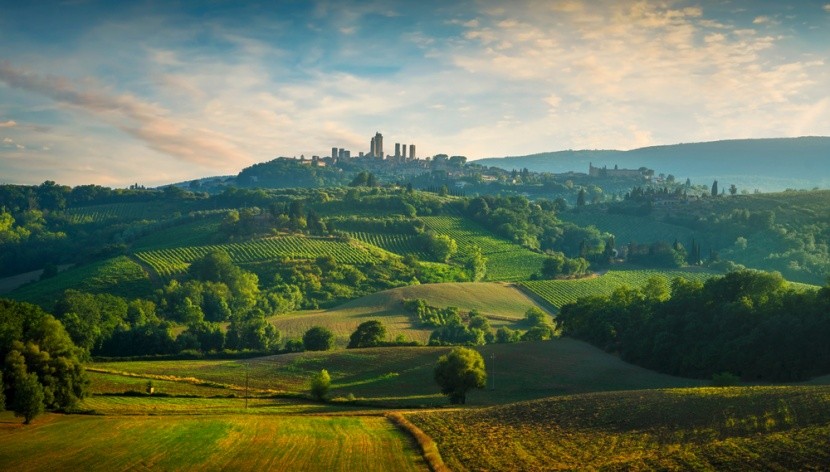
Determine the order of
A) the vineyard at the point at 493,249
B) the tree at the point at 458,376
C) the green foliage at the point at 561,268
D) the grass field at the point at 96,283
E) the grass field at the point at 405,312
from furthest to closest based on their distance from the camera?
1. the vineyard at the point at 493,249
2. the green foliage at the point at 561,268
3. the grass field at the point at 96,283
4. the grass field at the point at 405,312
5. the tree at the point at 458,376

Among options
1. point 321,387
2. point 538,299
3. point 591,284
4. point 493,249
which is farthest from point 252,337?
point 493,249

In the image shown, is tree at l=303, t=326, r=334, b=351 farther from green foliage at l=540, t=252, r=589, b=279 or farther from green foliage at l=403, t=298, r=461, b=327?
green foliage at l=540, t=252, r=589, b=279

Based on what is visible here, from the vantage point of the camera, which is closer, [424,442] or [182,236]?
[424,442]

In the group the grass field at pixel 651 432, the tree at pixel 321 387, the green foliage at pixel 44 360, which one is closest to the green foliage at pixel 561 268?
the tree at pixel 321 387

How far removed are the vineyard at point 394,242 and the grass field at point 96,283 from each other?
50.2 m

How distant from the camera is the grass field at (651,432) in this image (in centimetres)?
3077

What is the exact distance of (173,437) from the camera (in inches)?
1646

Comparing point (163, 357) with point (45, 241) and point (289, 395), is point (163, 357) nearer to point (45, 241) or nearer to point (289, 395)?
point (289, 395)

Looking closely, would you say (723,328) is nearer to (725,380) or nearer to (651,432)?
(725,380)

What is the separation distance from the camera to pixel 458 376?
2389 inches

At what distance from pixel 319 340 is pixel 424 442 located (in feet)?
176

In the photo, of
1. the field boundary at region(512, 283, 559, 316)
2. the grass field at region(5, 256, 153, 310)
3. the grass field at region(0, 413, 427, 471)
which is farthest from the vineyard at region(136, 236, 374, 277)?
the grass field at region(0, 413, 427, 471)

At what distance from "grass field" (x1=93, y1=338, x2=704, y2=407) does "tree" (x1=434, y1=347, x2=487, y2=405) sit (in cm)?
114

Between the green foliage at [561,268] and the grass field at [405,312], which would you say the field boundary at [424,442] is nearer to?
the grass field at [405,312]
